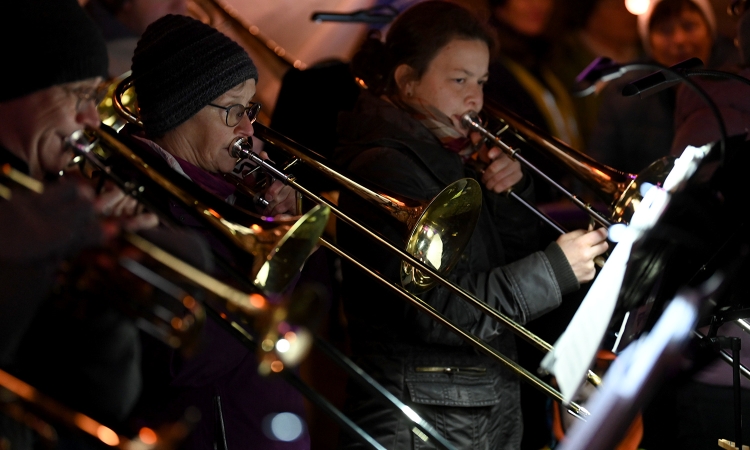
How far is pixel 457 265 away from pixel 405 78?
0.67 metres

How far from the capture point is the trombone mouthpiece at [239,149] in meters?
2.35

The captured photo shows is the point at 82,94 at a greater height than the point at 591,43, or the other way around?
the point at 591,43

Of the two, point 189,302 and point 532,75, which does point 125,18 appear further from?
point 532,75

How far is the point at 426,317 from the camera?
248cm

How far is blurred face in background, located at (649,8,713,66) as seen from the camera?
4.29 m

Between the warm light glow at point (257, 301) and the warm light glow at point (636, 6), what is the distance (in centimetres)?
504

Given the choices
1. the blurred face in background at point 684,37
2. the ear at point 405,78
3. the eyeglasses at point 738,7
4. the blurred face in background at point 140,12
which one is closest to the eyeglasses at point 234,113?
the ear at point 405,78

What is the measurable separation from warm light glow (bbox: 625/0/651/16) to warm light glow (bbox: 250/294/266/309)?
16.6 feet

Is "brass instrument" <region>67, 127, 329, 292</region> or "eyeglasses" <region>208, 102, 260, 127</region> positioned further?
"eyeglasses" <region>208, 102, 260, 127</region>

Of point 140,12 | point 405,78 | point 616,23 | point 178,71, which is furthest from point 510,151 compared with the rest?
point 616,23

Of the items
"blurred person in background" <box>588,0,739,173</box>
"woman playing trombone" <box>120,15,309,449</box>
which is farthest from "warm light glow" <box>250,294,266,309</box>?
"blurred person in background" <box>588,0,739,173</box>

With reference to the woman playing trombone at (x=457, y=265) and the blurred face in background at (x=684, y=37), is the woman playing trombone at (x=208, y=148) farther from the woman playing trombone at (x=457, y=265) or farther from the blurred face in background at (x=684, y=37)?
the blurred face in background at (x=684, y=37)

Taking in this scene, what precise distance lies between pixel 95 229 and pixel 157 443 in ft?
1.29

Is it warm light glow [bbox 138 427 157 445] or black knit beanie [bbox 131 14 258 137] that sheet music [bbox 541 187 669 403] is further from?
black knit beanie [bbox 131 14 258 137]
